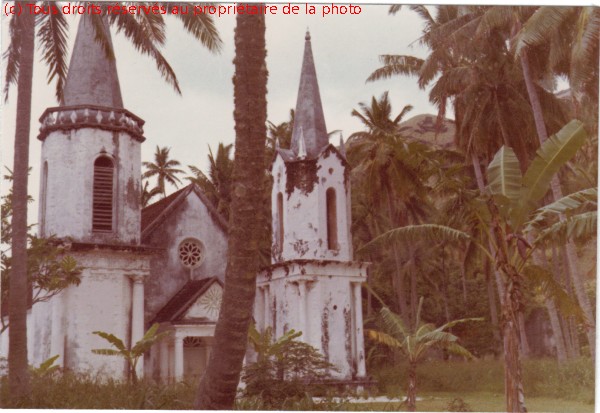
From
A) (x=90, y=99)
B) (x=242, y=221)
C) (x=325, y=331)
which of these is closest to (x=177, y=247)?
(x=90, y=99)

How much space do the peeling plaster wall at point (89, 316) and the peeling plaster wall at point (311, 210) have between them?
422 cm

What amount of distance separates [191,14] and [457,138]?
49.7 ft

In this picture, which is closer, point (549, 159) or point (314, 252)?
point (549, 159)

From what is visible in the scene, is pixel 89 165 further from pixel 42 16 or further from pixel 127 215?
pixel 42 16

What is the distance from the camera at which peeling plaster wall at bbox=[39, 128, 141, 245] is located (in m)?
18.8

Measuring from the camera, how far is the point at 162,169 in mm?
26938

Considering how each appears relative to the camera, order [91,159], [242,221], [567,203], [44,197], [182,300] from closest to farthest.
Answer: [242,221] → [567,203] → [44,197] → [91,159] → [182,300]

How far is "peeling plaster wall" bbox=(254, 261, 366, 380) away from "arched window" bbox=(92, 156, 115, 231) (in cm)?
453

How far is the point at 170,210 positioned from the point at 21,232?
8252 mm

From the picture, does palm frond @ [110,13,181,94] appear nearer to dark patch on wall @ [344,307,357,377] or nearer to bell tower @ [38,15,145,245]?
bell tower @ [38,15,145,245]

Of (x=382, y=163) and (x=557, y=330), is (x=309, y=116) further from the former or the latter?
(x=557, y=330)

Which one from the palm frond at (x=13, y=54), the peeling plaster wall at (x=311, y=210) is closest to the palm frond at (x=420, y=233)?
the peeling plaster wall at (x=311, y=210)

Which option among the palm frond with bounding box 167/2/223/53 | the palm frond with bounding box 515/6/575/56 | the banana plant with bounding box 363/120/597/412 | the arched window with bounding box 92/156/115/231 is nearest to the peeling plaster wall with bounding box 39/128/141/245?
the arched window with bounding box 92/156/115/231

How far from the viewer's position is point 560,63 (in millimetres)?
20094
